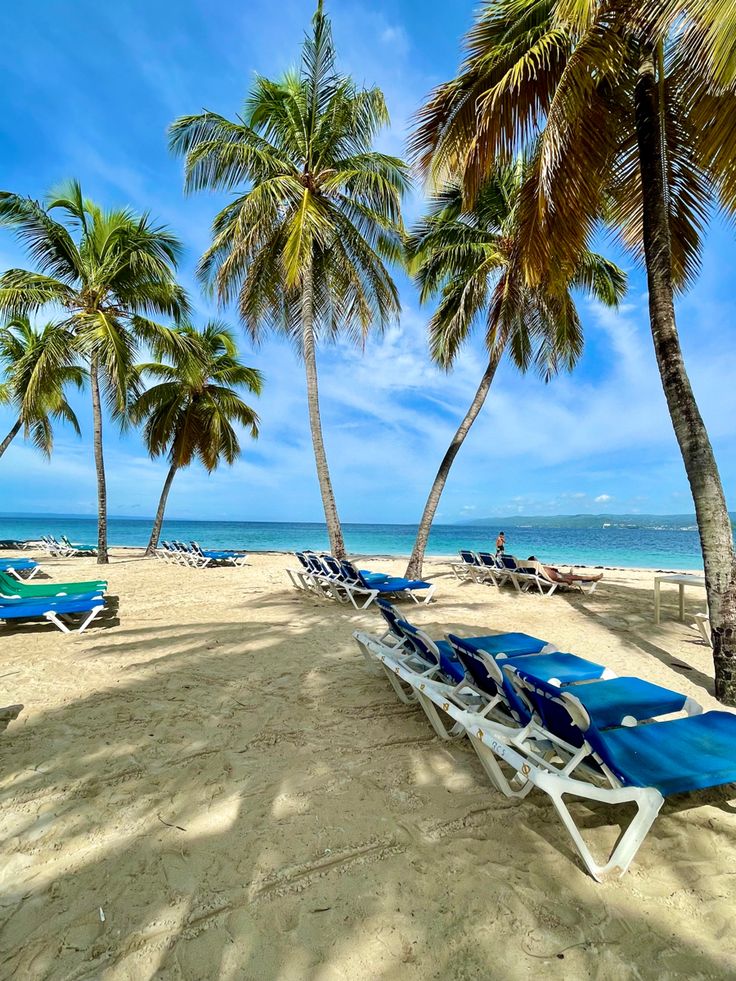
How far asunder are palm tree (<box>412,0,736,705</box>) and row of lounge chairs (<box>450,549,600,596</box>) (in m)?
5.19

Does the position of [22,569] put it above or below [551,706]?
below

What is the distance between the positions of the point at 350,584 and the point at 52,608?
417 centimetres

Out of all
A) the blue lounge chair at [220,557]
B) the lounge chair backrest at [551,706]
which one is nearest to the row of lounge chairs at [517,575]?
the lounge chair backrest at [551,706]

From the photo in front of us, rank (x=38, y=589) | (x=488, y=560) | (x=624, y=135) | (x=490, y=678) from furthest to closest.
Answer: (x=488, y=560), (x=38, y=589), (x=624, y=135), (x=490, y=678)

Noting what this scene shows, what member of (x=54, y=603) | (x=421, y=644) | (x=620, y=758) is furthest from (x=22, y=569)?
(x=620, y=758)

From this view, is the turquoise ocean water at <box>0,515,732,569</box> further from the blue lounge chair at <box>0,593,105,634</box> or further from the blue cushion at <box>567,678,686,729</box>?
the blue cushion at <box>567,678,686,729</box>

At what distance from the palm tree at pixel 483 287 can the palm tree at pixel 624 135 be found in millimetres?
4286

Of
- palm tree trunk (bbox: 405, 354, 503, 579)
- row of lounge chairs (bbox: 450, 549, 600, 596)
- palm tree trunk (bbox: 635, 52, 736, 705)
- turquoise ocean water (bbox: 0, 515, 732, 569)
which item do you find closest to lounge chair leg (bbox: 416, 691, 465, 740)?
palm tree trunk (bbox: 635, 52, 736, 705)

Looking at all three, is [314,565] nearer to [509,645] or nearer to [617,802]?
[509,645]

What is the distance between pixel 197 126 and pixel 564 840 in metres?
13.1

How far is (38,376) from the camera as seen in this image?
1272 cm

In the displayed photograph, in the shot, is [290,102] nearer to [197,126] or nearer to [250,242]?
[197,126]

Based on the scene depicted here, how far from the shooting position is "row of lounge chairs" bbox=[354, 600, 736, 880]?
206 centimetres

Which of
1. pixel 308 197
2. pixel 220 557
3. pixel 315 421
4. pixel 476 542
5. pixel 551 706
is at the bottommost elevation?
pixel 476 542
